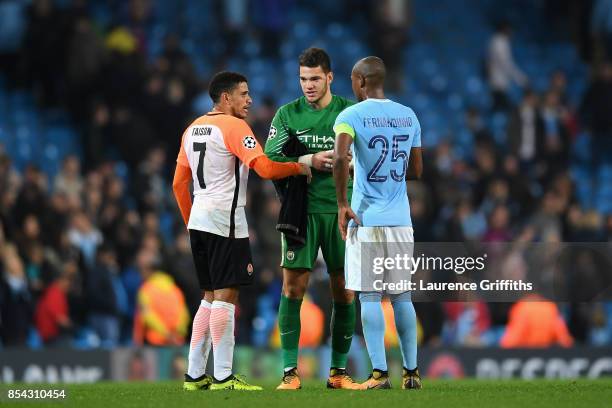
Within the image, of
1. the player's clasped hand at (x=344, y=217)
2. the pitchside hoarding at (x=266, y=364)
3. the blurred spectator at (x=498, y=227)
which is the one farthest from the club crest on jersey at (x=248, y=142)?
the blurred spectator at (x=498, y=227)

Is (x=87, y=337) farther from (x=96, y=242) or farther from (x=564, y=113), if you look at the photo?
(x=564, y=113)

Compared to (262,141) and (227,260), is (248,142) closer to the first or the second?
(227,260)

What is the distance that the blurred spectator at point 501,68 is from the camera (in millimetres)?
22500

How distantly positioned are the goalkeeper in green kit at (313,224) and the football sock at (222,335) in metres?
0.46

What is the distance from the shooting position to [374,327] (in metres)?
9.02

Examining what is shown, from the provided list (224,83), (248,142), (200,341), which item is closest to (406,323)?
(200,341)

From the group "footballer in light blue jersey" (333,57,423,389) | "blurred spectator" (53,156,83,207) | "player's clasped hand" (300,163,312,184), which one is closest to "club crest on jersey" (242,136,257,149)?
"player's clasped hand" (300,163,312,184)

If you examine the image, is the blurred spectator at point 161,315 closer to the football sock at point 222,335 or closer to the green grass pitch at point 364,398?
the green grass pitch at point 364,398

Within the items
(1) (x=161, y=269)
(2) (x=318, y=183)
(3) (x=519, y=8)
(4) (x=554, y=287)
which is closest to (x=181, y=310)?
(1) (x=161, y=269)

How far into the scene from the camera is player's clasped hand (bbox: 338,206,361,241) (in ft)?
29.7

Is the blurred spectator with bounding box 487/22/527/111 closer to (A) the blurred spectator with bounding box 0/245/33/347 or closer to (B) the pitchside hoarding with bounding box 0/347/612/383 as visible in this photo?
(B) the pitchside hoarding with bounding box 0/347/612/383

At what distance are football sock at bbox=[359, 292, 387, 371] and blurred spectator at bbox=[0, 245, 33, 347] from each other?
727 cm

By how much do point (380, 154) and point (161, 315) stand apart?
22.8ft

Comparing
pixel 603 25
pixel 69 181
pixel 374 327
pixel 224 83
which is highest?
pixel 603 25
